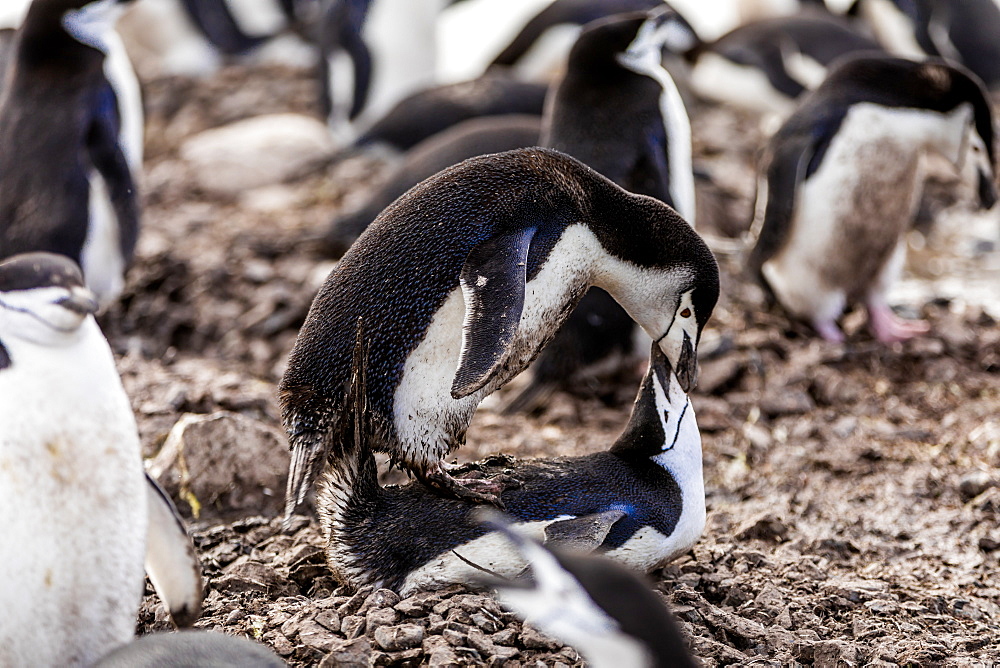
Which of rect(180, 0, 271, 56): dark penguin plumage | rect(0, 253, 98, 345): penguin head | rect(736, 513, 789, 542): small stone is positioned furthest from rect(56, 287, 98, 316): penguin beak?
rect(180, 0, 271, 56): dark penguin plumage

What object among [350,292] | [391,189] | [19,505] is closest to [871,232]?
[391,189]

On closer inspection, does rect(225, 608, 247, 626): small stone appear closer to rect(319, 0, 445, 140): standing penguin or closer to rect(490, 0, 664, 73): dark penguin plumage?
rect(490, 0, 664, 73): dark penguin plumage

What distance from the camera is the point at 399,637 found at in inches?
99.1

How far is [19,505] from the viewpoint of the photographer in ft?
7.54

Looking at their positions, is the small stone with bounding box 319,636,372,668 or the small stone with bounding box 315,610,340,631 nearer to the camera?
the small stone with bounding box 319,636,372,668

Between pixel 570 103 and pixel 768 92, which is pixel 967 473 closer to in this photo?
pixel 570 103

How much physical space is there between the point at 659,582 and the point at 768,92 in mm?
6763

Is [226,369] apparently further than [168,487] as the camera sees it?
Yes

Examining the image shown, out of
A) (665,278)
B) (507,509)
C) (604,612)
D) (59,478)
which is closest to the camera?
(604,612)

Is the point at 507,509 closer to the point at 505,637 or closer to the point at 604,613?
the point at 505,637

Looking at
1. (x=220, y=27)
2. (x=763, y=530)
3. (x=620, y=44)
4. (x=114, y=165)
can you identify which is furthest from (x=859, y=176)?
(x=220, y=27)

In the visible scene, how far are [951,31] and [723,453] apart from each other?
22.2 ft

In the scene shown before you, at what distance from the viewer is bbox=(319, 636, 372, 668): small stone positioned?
2.45m

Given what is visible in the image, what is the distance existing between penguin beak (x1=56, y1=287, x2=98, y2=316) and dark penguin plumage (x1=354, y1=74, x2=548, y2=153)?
538 centimetres
